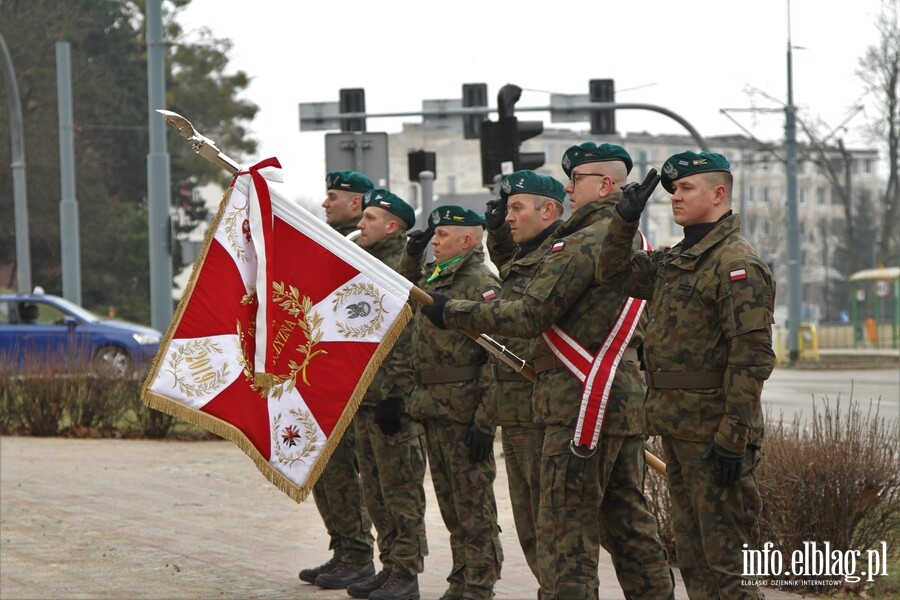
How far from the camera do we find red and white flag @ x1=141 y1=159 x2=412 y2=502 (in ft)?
21.3

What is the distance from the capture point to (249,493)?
488 inches

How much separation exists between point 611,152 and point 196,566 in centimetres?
414

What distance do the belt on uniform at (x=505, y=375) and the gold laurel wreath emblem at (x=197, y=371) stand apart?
128 cm

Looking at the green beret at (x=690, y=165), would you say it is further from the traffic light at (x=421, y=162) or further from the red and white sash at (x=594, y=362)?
the traffic light at (x=421, y=162)

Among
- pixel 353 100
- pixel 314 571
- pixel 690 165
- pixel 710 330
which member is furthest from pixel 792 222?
pixel 710 330

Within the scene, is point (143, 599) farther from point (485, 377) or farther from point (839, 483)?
point (839, 483)

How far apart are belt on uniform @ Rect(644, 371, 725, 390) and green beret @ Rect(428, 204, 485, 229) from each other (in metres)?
2.13

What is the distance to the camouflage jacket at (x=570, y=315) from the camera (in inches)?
235

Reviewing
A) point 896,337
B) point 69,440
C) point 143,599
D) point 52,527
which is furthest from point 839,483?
point 896,337


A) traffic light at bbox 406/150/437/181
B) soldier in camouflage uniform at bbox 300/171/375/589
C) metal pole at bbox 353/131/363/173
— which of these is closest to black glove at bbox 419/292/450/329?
soldier in camouflage uniform at bbox 300/171/375/589

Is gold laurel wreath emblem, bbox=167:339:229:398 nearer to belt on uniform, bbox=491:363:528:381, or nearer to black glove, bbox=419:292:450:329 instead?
black glove, bbox=419:292:450:329

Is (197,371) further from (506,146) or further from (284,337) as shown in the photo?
(506,146)

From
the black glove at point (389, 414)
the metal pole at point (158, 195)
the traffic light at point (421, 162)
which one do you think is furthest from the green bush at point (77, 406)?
the black glove at point (389, 414)

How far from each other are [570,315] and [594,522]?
0.90 metres
